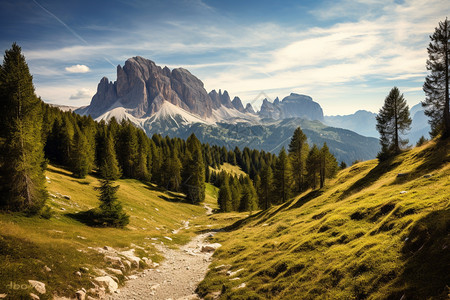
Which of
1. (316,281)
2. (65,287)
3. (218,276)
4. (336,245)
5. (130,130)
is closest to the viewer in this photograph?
(316,281)

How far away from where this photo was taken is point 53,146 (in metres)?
68.9

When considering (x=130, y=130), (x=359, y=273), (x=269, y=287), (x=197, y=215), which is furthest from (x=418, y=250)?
(x=130, y=130)

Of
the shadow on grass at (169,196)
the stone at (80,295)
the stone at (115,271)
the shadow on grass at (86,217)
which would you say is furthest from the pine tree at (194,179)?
the stone at (80,295)

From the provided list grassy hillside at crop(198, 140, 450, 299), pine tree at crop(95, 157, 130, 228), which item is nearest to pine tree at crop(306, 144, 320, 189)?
grassy hillside at crop(198, 140, 450, 299)

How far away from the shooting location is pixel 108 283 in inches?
734

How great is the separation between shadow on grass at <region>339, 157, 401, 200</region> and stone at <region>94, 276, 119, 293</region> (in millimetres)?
32669

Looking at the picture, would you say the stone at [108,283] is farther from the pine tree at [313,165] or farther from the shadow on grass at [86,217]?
the pine tree at [313,165]

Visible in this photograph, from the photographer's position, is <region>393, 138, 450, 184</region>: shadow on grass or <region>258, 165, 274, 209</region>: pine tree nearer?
<region>393, 138, 450, 184</region>: shadow on grass

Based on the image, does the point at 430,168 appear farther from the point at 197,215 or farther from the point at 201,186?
the point at 201,186

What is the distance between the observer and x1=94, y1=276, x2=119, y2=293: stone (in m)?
18.2

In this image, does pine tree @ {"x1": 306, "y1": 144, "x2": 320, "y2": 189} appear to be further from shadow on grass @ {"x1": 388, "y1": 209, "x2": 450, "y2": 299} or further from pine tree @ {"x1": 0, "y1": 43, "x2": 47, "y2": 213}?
pine tree @ {"x1": 0, "y1": 43, "x2": 47, "y2": 213}

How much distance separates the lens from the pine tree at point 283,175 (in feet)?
190

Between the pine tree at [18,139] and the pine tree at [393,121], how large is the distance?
61.0 m

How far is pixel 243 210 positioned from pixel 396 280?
72517 mm
